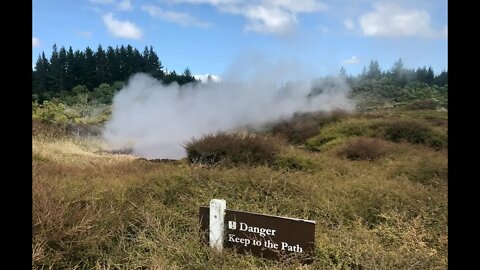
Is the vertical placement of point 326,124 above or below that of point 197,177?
above

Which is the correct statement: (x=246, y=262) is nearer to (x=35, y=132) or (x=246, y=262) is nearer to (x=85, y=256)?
(x=85, y=256)

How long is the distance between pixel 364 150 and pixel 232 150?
5.22 meters

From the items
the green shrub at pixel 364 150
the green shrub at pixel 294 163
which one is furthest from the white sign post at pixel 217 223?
the green shrub at pixel 364 150

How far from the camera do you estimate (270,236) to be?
4496 millimetres

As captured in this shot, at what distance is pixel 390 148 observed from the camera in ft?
48.1

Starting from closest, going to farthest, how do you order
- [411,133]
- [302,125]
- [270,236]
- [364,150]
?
[270,236], [364,150], [411,133], [302,125]

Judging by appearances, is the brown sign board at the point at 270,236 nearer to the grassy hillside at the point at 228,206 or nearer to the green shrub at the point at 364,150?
the grassy hillside at the point at 228,206

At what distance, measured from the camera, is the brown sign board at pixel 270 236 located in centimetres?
436

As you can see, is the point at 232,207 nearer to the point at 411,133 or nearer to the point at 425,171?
the point at 425,171

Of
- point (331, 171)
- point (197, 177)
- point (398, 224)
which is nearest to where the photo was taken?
point (398, 224)

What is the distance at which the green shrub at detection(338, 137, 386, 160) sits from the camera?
14109 mm

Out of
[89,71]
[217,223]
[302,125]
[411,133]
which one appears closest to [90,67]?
[89,71]
